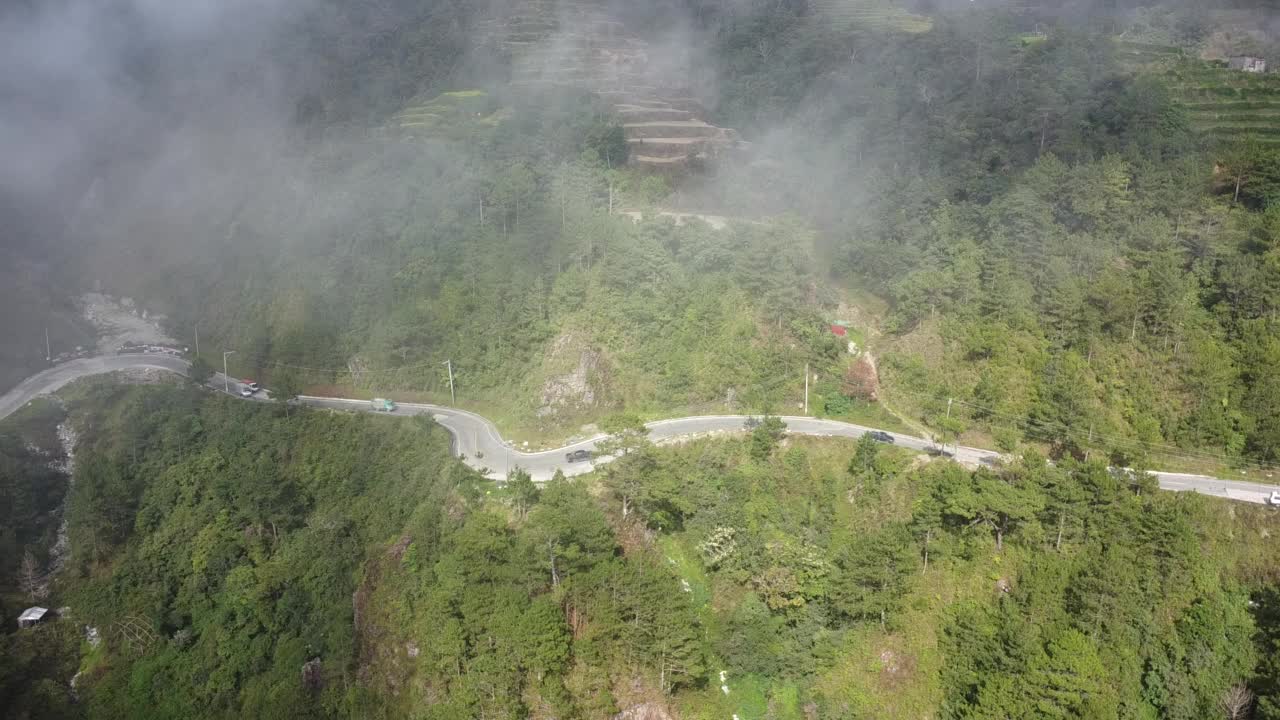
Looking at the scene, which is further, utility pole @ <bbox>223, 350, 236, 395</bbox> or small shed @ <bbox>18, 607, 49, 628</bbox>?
utility pole @ <bbox>223, 350, 236, 395</bbox>

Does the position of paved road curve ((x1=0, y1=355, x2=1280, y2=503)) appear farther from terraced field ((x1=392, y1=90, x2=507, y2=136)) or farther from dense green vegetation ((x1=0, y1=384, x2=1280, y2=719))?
terraced field ((x1=392, y1=90, x2=507, y2=136))

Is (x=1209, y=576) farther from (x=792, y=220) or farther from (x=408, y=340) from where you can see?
(x=408, y=340)

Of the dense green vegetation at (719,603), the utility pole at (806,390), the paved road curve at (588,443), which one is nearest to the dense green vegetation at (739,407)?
the dense green vegetation at (719,603)

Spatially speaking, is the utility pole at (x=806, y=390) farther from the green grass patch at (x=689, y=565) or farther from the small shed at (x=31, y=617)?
the small shed at (x=31, y=617)

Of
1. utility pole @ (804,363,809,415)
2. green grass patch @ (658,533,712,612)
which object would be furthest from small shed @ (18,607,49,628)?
utility pole @ (804,363,809,415)

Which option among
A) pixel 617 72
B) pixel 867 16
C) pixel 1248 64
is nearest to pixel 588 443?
pixel 617 72

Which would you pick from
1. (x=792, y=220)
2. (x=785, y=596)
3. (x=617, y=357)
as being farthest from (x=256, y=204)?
(x=785, y=596)
